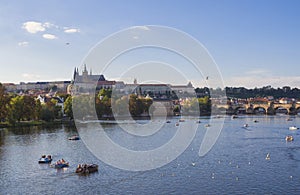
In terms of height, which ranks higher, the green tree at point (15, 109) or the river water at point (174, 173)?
the green tree at point (15, 109)

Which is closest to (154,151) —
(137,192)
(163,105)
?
(137,192)

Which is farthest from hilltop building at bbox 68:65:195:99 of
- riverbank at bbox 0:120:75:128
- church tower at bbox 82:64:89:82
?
riverbank at bbox 0:120:75:128

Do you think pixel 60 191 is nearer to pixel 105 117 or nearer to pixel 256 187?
pixel 256 187

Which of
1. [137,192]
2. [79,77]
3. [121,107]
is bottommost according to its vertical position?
[137,192]

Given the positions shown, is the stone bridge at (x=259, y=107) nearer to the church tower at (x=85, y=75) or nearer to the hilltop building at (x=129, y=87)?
the hilltop building at (x=129, y=87)

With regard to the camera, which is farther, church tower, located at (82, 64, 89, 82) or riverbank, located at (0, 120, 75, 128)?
church tower, located at (82, 64, 89, 82)

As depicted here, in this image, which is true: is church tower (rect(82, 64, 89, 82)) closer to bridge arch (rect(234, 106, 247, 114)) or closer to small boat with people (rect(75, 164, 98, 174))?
bridge arch (rect(234, 106, 247, 114))

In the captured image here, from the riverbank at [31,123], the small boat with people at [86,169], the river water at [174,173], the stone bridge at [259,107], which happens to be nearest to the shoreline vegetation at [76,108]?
the riverbank at [31,123]

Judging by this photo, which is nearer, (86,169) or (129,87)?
(86,169)

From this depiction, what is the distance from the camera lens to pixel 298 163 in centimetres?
3108

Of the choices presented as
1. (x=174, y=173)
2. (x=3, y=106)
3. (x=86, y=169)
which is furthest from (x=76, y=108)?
(x=174, y=173)

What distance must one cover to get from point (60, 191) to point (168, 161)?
1157cm

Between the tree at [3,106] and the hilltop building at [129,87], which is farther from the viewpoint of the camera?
the hilltop building at [129,87]

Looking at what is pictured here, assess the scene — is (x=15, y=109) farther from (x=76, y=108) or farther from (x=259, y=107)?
(x=259, y=107)
